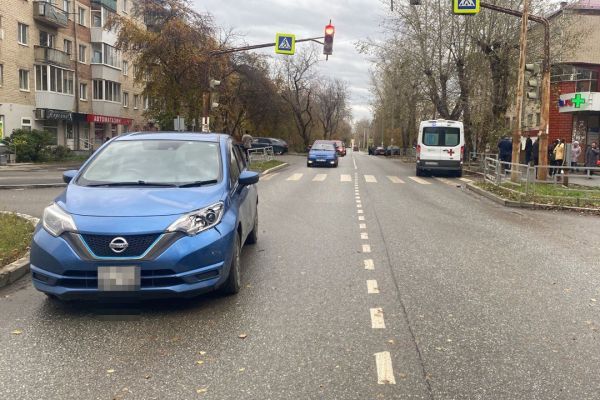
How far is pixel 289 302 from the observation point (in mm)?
5379

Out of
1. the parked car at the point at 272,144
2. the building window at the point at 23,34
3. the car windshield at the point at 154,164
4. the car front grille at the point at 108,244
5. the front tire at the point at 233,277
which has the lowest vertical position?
the front tire at the point at 233,277

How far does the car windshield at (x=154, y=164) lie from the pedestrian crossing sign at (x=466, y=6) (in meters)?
11.7

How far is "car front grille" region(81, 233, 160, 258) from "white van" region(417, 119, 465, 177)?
22043 mm

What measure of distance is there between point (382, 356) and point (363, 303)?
131 centimetres

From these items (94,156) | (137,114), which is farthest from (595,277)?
(137,114)

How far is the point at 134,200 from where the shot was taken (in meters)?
5.02

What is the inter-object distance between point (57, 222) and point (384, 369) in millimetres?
3076

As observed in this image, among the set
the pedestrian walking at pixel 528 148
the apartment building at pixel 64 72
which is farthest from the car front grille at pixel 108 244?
the apartment building at pixel 64 72

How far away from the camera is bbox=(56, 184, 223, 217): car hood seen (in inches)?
190

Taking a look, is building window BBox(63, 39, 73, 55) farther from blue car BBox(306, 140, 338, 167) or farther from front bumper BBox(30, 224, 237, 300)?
front bumper BBox(30, 224, 237, 300)

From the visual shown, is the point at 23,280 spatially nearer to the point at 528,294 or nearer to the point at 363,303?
the point at 363,303

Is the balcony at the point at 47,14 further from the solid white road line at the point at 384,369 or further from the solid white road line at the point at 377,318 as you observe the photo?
the solid white road line at the point at 384,369

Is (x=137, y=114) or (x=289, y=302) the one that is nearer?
(x=289, y=302)

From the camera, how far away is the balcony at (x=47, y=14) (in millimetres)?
34500
